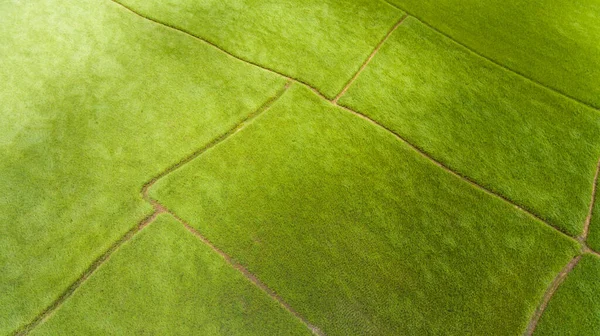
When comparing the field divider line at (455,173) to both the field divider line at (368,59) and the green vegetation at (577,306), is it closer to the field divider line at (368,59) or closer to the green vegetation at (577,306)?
the field divider line at (368,59)

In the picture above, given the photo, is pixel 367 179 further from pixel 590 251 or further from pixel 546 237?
pixel 590 251

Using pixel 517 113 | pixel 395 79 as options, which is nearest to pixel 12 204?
pixel 395 79

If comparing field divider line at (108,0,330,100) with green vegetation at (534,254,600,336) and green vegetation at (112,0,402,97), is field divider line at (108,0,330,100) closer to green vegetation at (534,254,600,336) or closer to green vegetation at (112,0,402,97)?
green vegetation at (112,0,402,97)

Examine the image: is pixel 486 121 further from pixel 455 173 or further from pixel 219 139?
pixel 219 139

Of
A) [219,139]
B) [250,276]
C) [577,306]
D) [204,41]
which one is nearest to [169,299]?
[250,276]

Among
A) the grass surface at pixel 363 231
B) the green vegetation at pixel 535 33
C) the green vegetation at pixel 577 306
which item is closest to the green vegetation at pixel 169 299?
the grass surface at pixel 363 231
